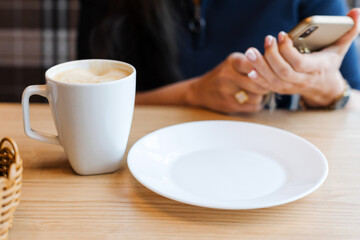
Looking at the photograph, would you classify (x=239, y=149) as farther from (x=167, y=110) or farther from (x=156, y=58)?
(x=156, y=58)

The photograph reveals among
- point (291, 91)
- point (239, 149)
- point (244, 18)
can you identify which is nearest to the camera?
point (239, 149)

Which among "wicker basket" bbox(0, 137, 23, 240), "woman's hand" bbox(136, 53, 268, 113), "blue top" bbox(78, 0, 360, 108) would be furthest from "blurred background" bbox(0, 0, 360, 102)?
"wicker basket" bbox(0, 137, 23, 240)

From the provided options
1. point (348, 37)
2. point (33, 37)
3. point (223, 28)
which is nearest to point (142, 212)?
point (348, 37)

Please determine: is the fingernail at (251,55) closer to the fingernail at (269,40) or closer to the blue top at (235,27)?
the fingernail at (269,40)

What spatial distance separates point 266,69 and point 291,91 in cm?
9

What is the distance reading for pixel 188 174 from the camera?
53 cm

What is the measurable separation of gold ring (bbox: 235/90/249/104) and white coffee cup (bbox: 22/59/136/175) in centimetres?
29

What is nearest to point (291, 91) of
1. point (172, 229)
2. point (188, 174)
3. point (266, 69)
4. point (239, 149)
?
point (266, 69)

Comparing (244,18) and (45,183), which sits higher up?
(244,18)

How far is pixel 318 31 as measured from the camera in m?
0.65

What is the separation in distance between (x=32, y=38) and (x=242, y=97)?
1.15 metres

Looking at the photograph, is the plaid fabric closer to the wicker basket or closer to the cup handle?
the cup handle

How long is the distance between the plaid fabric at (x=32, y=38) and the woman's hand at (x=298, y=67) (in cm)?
110

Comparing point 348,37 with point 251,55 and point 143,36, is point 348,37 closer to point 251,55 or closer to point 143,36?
point 251,55
